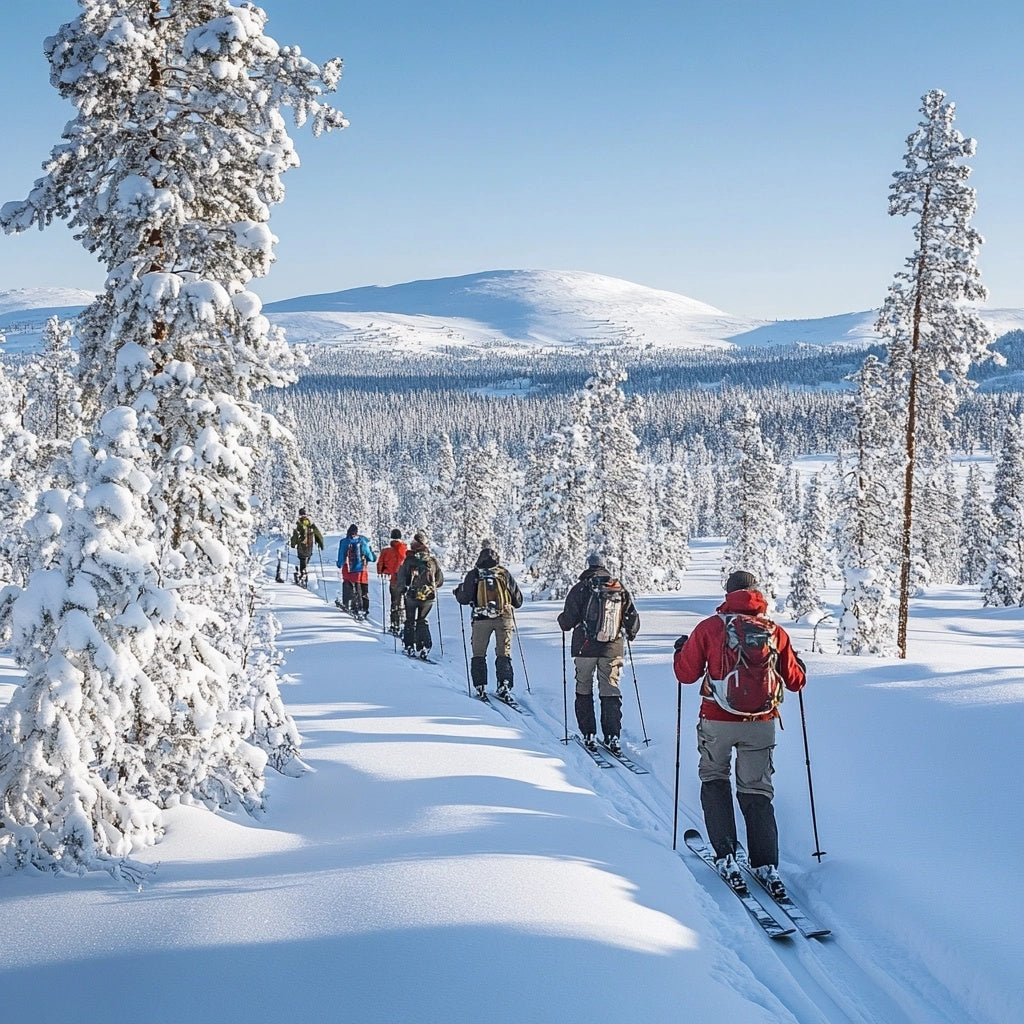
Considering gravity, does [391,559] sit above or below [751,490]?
below

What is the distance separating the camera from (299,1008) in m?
3.61

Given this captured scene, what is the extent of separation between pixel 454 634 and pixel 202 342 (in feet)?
39.6

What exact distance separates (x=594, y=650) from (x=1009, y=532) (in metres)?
50.8

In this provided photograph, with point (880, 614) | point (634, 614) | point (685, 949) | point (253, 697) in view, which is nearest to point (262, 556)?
point (253, 697)

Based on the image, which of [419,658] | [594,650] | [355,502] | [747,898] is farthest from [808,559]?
[355,502]

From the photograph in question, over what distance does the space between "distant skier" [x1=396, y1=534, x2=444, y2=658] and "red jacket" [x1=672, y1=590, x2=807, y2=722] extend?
25.9ft

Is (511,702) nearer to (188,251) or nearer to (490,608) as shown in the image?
(490,608)

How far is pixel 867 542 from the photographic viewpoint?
91.8ft

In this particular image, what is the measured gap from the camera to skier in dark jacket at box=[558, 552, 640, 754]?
31.0 feet

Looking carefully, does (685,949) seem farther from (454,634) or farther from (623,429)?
(623,429)

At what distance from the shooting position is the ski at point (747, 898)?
5.16 meters

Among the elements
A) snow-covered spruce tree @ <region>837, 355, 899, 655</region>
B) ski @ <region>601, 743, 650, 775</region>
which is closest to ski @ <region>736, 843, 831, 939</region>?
ski @ <region>601, 743, 650, 775</region>

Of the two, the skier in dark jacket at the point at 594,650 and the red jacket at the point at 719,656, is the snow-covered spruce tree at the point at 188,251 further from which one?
the skier in dark jacket at the point at 594,650

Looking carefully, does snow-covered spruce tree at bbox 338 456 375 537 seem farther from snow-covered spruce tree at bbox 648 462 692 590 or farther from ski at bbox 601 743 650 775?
ski at bbox 601 743 650 775
